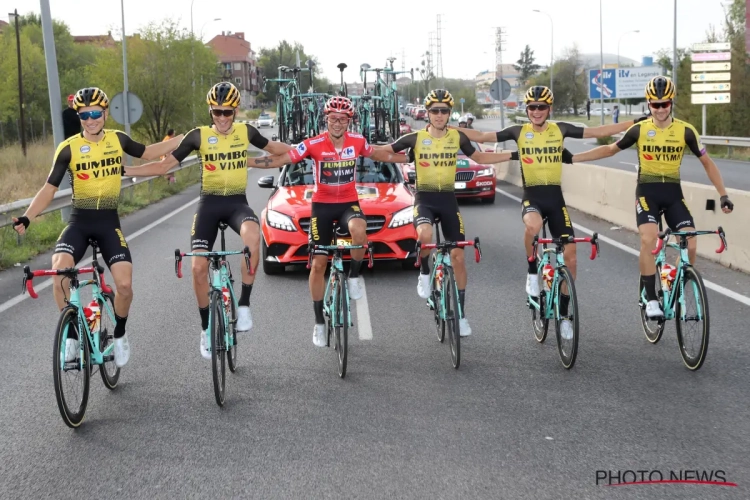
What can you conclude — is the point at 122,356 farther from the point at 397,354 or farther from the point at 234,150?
the point at 397,354

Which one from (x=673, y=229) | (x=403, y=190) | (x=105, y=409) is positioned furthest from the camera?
(x=403, y=190)

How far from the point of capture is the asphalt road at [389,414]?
4535mm

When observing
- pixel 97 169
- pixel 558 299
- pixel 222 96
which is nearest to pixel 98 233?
pixel 97 169

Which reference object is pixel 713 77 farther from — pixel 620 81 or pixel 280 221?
pixel 620 81

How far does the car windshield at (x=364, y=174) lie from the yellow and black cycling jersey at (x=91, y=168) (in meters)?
5.80

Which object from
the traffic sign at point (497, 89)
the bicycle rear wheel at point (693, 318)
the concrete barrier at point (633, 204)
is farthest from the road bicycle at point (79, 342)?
the traffic sign at point (497, 89)

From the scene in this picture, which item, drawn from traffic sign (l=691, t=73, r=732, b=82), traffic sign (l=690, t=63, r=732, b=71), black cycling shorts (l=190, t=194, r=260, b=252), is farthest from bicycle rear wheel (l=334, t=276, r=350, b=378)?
traffic sign (l=690, t=63, r=732, b=71)

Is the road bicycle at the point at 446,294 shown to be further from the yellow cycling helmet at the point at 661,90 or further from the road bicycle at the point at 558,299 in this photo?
the yellow cycling helmet at the point at 661,90

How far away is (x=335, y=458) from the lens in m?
4.83

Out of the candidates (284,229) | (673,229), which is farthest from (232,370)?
(284,229)

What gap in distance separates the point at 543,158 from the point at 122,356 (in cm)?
366

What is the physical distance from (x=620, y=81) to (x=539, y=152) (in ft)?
256

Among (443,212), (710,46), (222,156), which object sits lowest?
(443,212)

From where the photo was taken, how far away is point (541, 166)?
759 centimetres
